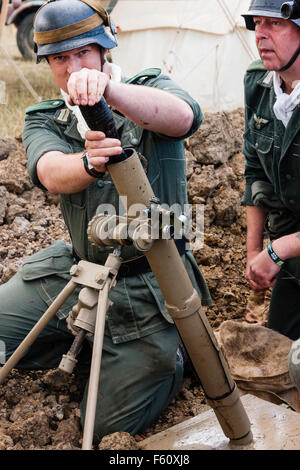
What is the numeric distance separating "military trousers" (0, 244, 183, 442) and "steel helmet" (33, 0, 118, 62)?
1.05 metres

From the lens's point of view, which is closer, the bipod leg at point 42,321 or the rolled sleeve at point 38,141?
the bipod leg at point 42,321

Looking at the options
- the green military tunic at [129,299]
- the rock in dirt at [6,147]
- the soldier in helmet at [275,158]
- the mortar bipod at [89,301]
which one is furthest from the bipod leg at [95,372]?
the rock in dirt at [6,147]

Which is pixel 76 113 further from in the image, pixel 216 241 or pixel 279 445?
pixel 216 241

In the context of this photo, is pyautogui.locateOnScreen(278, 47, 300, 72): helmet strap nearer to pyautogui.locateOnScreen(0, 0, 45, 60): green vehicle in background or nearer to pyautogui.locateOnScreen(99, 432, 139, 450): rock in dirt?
pyautogui.locateOnScreen(99, 432, 139, 450): rock in dirt

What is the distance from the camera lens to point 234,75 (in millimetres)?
7727

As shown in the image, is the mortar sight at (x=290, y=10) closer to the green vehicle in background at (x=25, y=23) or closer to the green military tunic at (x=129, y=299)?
the green military tunic at (x=129, y=299)

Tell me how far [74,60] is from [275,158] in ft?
3.42

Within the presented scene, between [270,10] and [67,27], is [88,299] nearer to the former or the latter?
[67,27]

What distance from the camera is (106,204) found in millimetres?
3055

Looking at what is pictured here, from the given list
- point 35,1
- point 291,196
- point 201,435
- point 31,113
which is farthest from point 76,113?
point 35,1

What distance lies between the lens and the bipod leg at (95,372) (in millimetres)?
2158

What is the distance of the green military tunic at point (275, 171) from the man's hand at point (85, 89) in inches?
47.4

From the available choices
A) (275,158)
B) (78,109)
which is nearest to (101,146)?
(78,109)
